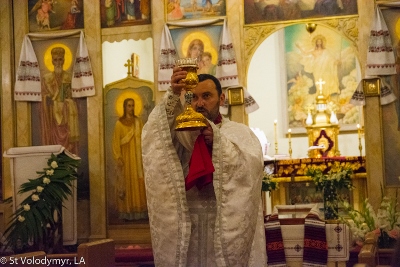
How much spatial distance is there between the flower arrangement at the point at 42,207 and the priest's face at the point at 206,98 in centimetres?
584

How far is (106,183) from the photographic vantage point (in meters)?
12.3

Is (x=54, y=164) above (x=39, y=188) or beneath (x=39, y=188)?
above

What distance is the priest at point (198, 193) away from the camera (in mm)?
4297

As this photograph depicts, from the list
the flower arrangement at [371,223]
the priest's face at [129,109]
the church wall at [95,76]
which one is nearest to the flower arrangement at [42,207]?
the church wall at [95,76]

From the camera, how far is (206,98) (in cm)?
462

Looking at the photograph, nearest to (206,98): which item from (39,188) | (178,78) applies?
(178,78)

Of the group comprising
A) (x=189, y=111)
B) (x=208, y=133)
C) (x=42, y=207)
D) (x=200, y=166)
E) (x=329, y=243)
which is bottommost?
(x=329, y=243)

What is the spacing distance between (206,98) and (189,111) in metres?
0.57

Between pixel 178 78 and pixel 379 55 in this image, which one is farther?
pixel 379 55

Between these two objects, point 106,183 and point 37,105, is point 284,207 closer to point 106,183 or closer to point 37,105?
point 106,183

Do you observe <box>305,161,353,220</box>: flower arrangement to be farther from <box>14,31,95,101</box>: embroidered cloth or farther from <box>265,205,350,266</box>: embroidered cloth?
<box>14,31,95,101</box>: embroidered cloth

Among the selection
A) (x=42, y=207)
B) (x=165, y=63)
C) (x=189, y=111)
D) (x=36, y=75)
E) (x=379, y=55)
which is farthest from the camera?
(x=36, y=75)

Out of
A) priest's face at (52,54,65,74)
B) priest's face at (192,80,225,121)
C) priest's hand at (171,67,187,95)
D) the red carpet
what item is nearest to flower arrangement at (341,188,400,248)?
the red carpet

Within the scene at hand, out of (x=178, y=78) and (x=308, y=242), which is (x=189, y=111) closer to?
(x=178, y=78)
